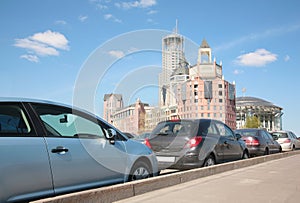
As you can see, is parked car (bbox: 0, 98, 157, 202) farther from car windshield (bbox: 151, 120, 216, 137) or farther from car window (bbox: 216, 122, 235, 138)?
car window (bbox: 216, 122, 235, 138)

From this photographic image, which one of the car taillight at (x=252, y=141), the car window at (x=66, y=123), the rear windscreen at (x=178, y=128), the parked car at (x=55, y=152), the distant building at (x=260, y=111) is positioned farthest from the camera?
the distant building at (x=260, y=111)

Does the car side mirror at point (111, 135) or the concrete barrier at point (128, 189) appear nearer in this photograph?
the concrete barrier at point (128, 189)

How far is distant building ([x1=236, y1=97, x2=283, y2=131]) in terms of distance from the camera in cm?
15875

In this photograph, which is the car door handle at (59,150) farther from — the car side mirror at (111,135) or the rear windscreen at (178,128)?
the rear windscreen at (178,128)

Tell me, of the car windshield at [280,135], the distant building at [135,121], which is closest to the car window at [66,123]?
the distant building at [135,121]

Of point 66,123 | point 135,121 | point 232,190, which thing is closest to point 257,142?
point 232,190

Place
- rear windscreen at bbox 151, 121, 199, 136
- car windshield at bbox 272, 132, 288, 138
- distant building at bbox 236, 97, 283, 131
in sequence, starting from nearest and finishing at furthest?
rear windscreen at bbox 151, 121, 199, 136
car windshield at bbox 272, 132, 288, 138
distant building at bbox 236, 97, 283, 131

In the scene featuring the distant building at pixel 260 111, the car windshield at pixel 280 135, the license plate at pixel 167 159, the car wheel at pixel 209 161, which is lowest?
the car wheel at pixel 209 161

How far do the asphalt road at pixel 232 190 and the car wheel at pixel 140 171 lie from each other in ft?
1.34

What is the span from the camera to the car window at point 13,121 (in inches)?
158

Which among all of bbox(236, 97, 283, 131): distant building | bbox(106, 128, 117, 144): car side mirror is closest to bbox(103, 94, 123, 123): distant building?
bbox(106, 128, 117, 144): car side mirror

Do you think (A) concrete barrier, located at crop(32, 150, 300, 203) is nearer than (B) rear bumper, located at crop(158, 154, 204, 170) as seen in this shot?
Yes

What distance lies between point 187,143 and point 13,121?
488 cm

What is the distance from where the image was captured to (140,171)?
6.06 meters
